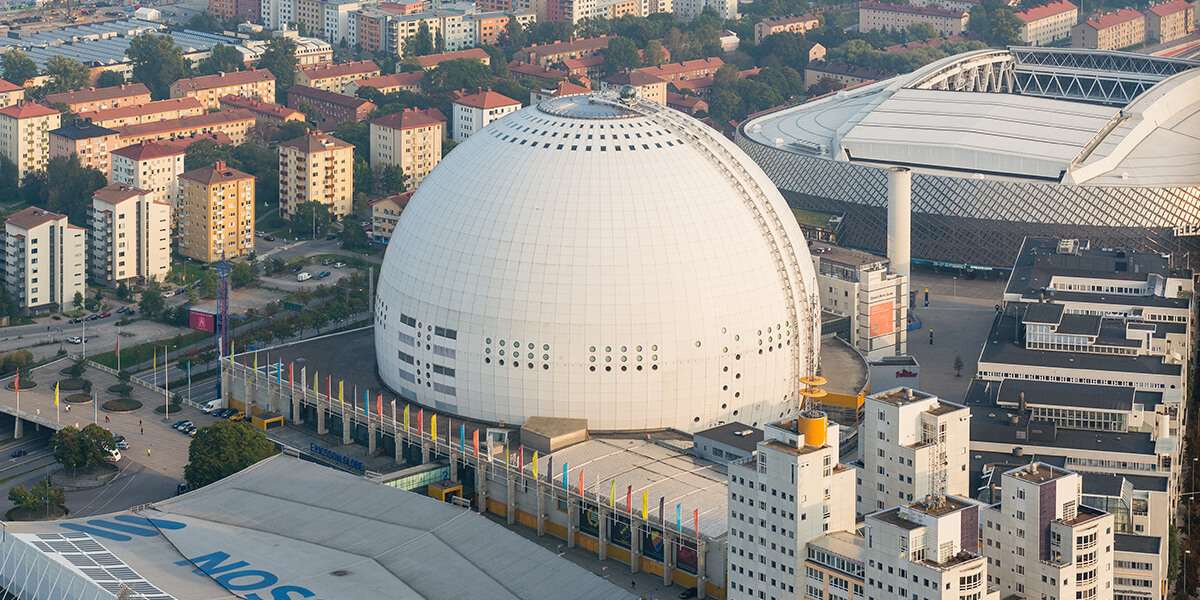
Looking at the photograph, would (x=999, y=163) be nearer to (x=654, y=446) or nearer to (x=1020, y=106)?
(x=1020, y=106)

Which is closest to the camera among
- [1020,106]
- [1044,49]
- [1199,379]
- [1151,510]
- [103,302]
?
[1151,510]

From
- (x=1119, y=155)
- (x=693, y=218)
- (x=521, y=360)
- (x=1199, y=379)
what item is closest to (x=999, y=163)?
(x=1119, y=155)

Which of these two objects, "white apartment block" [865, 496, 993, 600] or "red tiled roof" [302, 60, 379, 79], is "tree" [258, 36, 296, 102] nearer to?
"red tiled roof" [302, 60, 379, 79]

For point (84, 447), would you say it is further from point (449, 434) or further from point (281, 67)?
point (281, 67)

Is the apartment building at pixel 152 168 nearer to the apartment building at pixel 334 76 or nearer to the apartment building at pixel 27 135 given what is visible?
the apartment building at pixel 27 135

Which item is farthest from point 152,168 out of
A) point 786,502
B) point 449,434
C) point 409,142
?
point 786,502

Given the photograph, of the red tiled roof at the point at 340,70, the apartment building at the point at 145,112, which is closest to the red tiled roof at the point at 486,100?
the apartment building at the point at 145,112

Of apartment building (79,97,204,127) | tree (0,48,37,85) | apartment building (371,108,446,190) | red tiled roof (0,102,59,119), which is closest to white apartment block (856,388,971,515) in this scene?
apartment building (371,108,446,190)
